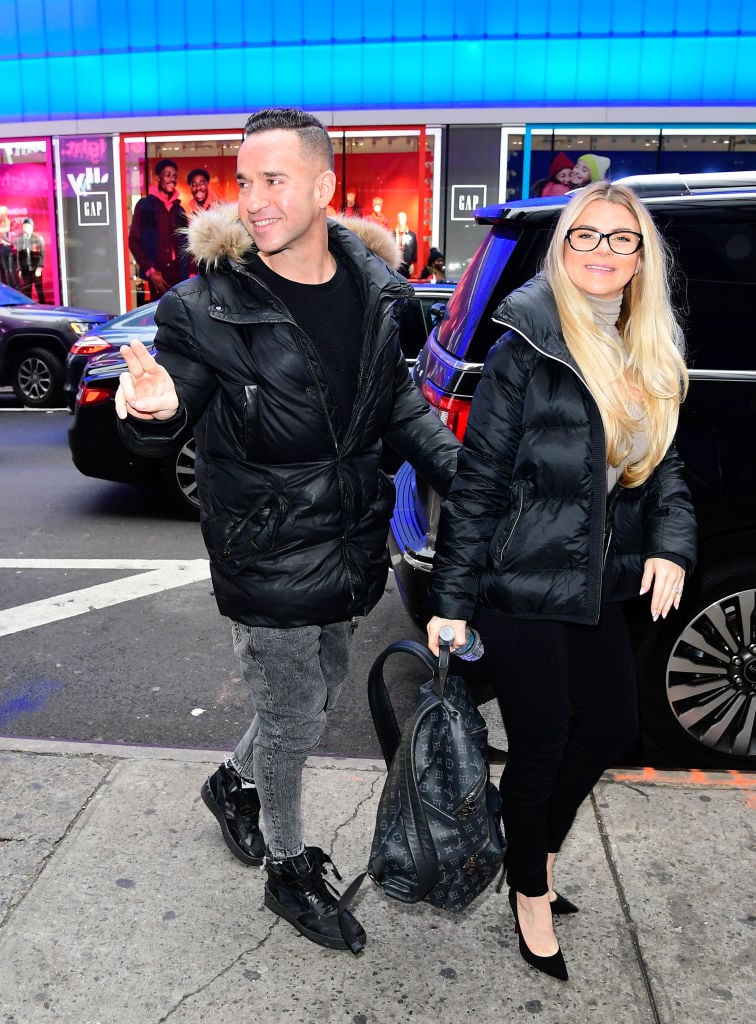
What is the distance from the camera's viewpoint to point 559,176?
1923 cm

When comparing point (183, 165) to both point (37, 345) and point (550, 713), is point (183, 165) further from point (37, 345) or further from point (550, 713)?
point (550, 713)

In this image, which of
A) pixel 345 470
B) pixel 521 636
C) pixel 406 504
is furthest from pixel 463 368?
pixel 521 636

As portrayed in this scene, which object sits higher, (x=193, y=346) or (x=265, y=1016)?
(x=193, y=346)

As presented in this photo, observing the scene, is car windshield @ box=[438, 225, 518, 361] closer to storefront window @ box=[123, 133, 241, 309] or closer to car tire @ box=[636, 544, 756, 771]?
car tire @ box=[636, 544, 756, 771]

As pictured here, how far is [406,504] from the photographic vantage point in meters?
4.08

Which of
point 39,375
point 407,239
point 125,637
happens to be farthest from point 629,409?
point 407,239

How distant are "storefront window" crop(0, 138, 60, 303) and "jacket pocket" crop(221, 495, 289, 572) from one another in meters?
20.5

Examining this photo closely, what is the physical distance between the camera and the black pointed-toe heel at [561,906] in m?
2.88

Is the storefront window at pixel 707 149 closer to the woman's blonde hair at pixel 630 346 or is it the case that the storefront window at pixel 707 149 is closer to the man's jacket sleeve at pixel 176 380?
the woman's blonde hair at pixel 630 346

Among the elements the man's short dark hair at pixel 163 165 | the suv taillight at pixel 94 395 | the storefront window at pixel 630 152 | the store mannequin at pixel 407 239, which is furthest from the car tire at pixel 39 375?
the storefront window at pixel 630 152

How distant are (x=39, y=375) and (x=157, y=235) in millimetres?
8491

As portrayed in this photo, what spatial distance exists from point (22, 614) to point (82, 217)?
1750 centimetres

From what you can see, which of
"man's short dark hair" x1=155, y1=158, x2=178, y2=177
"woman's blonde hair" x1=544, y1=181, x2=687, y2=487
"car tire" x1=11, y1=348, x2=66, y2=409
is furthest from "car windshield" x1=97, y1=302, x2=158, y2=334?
"man's short dark hair" x1=155, y1=158, x2=178, y2=177

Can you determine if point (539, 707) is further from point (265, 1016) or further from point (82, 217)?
point (82, 217)
